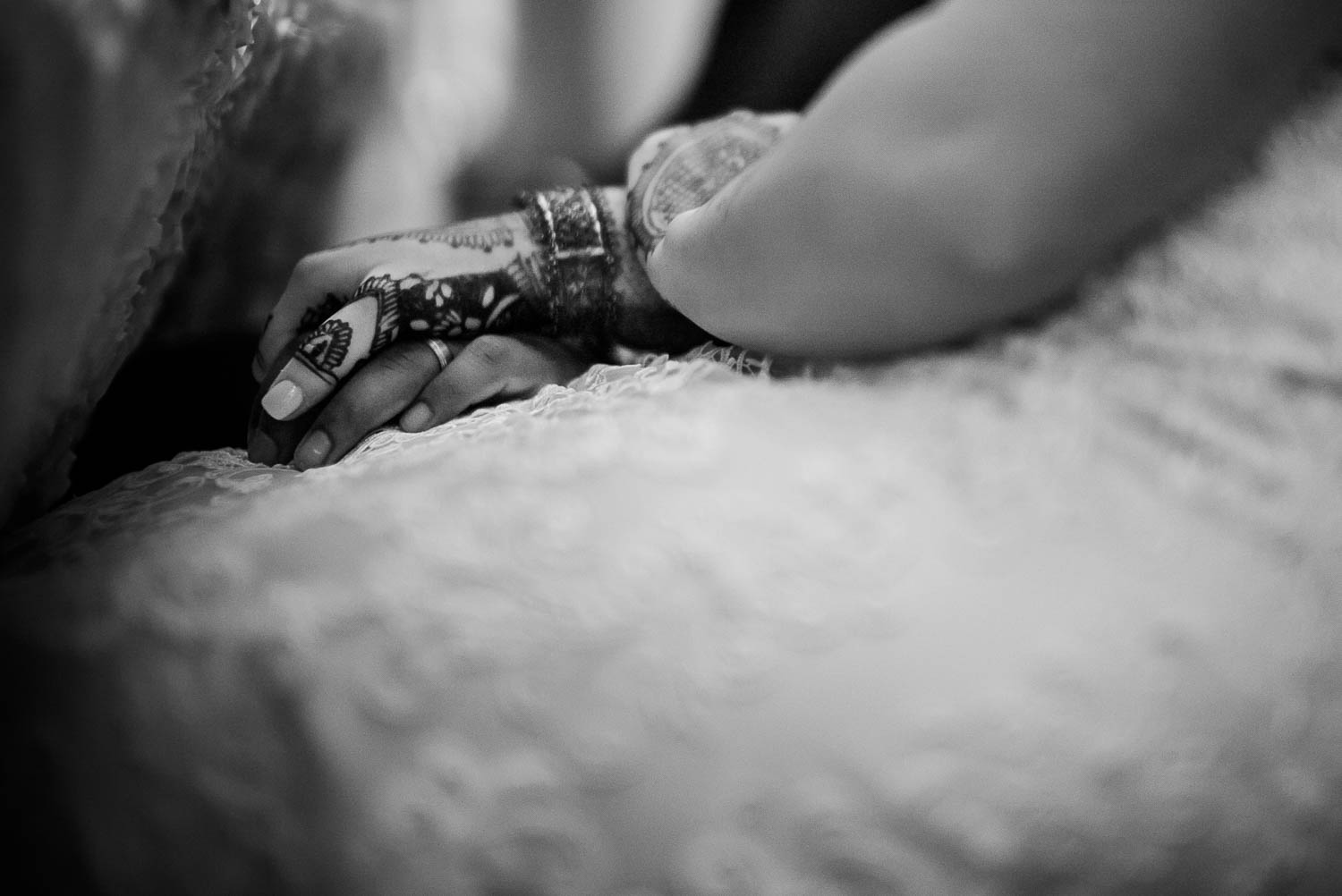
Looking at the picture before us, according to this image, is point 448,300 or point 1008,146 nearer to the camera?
point 1008,146

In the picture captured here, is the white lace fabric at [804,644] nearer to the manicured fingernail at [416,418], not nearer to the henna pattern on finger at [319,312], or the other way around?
the manicured fingernail at [416,418]

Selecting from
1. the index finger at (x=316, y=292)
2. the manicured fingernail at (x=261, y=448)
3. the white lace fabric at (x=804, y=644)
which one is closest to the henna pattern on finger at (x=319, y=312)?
the index finger at (x=316, y=292)

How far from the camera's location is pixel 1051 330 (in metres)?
0.44

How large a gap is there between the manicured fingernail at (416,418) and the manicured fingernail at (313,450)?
5cm

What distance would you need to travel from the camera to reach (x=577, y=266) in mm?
733

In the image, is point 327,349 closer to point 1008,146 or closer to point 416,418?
point 416,418

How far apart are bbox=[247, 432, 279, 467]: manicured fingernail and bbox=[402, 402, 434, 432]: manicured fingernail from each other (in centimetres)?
8

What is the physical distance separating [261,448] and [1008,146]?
1.58ft

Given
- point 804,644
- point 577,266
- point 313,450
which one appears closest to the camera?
point 804,644

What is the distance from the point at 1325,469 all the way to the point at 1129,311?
10cm

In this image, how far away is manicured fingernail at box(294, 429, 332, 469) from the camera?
0.59 meters

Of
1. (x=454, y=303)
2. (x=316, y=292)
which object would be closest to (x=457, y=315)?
(x=454, y=303)

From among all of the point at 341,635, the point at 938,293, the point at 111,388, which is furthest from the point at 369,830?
the point at 111,388

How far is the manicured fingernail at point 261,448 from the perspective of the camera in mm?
601
